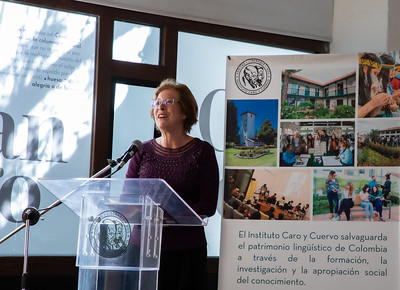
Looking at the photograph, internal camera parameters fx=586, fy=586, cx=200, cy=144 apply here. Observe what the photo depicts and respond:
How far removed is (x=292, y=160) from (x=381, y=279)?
811 mm

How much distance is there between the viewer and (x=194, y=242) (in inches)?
115

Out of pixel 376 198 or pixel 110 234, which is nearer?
pixel 110 234

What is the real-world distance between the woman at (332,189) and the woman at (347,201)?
1.0 inches

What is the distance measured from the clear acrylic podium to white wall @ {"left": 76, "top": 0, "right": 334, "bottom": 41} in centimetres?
254

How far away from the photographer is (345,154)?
10.8 feet

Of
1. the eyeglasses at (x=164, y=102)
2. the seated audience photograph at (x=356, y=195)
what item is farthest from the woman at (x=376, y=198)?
the eyeglasses at (x=164, y=102)

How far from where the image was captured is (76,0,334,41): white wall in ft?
15.2

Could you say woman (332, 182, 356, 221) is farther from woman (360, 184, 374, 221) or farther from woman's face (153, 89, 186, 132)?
woman's face (153, 89, 186, 132)

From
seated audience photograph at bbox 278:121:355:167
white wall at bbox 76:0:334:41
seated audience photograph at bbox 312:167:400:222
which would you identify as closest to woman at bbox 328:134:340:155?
seated audience photograph at bbox 278:121:355:167

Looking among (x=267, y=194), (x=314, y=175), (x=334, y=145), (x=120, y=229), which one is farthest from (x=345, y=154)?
(x=120, y=229)

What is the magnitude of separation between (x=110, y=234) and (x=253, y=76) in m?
1.63

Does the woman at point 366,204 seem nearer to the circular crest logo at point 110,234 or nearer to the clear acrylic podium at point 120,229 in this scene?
the clear acrylic podium at point 120,229

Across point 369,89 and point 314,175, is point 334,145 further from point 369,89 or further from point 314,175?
point 369,89

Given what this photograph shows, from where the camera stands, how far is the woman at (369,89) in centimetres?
328
